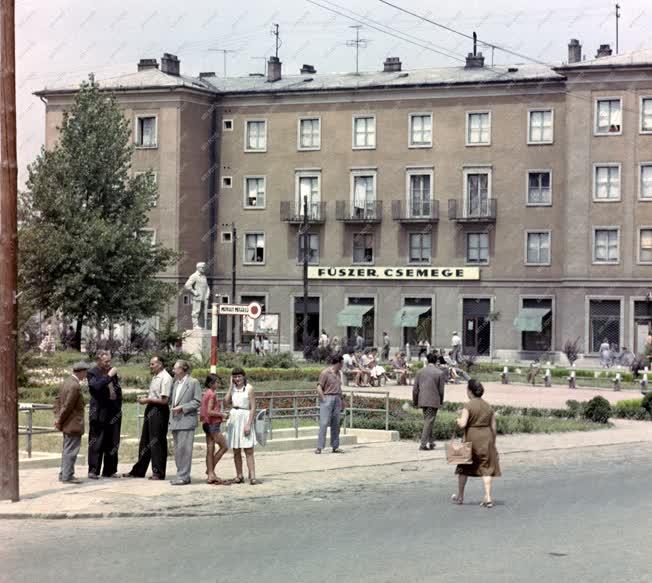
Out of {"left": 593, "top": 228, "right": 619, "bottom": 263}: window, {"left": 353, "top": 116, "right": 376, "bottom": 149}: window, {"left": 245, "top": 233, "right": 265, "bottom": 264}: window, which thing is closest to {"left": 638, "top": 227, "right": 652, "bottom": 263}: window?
{"left": 593, "top": 228, "right": 619, "bottom": 263}: window

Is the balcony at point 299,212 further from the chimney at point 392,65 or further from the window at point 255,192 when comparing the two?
the chimney at point 392,65

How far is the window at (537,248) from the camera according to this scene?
68.1 meters

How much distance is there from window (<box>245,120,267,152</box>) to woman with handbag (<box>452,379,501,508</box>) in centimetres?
5852

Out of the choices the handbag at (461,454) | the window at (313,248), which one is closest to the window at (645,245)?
the window at (313,248)

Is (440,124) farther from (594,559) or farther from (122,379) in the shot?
(594,559)

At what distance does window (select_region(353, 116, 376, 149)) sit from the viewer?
7119cm

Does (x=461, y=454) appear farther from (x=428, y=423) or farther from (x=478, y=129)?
(x=478, y=129)

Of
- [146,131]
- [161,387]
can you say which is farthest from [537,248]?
[161,387]

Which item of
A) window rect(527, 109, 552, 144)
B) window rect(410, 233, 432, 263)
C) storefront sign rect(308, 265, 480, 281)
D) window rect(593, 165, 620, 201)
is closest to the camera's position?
window rect(593, 165, 620, 201)

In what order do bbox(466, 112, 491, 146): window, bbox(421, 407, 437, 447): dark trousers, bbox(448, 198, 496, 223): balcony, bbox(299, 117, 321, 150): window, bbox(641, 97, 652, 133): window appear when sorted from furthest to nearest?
bbox(299, 117, 321, 150): window < bbox(466, 112, 491, 146): window < bbox(448, 198, 496, 223): balcony < bbox(641, 97, 652, 133): window < bbox(421, 407, 437, 447): dark trousers

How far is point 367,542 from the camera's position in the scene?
12.8 m

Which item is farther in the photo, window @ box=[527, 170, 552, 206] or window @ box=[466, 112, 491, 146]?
window @ box=[466, 112, 491, 146]

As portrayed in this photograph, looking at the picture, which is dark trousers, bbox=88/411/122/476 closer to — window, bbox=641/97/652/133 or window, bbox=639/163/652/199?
A: window, bbox=639/163/652/199

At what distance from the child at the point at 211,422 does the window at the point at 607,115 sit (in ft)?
168
